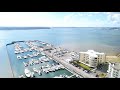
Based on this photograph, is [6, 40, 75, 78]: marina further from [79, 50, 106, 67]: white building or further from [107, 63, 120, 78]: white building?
[107, 63, 120, 78]: white building

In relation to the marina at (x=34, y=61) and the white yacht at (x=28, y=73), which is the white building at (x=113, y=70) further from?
the white yacht at (x=28, y=73)

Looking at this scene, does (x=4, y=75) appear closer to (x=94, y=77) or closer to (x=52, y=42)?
(x=52, y=42)

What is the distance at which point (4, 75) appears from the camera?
4551 mm

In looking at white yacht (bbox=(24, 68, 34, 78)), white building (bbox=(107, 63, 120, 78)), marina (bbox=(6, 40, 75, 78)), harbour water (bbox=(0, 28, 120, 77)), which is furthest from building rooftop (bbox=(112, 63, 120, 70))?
white yacht (bbox=(24, 68, 34, 78))

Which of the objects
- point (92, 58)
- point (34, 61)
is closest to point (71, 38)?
point (92, 58)

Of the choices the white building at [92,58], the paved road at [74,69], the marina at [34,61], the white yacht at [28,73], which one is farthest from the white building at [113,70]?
the white yacht at [28,73]

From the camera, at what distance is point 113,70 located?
451 cm

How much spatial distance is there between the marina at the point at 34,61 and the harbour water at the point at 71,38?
0.30 feet

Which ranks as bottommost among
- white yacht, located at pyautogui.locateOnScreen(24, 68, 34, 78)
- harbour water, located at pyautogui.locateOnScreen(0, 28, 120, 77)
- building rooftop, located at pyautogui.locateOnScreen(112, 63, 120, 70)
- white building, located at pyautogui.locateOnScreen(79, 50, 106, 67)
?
white yacht, located at pyautogui.locateOnScreen(24, 68, 34, 78)

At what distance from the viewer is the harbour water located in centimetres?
459

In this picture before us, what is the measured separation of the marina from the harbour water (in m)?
0.09
